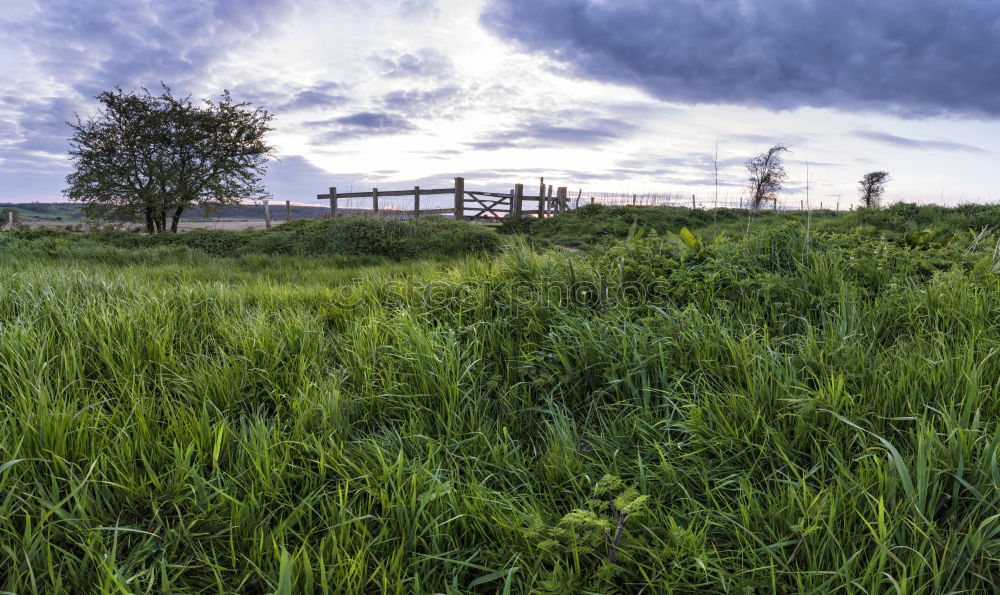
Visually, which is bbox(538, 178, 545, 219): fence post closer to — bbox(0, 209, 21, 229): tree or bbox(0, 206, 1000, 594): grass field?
bbox(0, 206, 1000, 594): grass field

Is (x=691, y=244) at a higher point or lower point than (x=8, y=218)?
lower

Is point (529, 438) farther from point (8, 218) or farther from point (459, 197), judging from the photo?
point (8, 218)

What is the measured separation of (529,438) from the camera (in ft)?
8.39

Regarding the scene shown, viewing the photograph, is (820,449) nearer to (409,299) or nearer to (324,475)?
(324,475)

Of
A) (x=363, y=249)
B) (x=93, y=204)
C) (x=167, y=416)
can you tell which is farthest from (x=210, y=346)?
(x=93, y=204)

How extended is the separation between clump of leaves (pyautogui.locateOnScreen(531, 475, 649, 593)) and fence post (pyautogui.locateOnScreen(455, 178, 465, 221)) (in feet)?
80.9

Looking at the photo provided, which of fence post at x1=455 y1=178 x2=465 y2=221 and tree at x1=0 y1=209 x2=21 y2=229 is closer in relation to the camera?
fence post at x1=455 y1=178 x2=465 y2=221

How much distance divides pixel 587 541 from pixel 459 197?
25.2m

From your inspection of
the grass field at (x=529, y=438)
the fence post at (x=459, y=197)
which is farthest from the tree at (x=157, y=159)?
the grass field at (x=529, y=438)

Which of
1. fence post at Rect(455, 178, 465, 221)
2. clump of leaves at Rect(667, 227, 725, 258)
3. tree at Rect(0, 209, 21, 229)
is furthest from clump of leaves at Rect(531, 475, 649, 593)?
tree at Rect(0, 209, 21, 229)

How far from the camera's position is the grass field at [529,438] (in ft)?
5.39

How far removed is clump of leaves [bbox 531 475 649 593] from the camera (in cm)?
156

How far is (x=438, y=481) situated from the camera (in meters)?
1.94

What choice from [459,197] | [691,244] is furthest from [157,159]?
[691,244]
